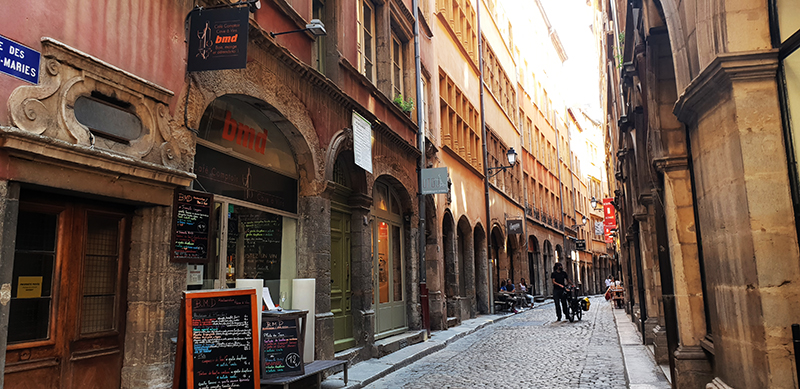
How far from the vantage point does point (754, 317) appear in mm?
4180

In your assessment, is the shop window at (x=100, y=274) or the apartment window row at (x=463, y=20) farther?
the apartment window row at (x=463, y=20)

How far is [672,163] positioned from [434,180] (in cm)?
735

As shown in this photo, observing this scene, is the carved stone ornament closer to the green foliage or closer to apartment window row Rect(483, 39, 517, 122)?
the green foliage

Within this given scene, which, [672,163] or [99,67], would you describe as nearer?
[99,67]

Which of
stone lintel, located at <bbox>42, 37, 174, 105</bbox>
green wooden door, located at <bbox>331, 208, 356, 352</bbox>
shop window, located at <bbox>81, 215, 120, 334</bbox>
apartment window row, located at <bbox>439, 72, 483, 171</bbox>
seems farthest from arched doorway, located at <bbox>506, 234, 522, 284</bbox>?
shop window, located at <bbox>81, 215, 120, 334</bbox>

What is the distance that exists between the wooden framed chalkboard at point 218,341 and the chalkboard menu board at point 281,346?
0.61m

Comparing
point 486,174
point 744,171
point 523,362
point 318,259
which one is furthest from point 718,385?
point 486,174

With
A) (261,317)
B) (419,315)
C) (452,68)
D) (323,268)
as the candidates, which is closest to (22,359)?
(261,317)

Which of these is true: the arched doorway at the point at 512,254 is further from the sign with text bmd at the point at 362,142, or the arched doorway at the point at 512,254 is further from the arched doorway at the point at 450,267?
the sign with text bmd at the point at 362,142

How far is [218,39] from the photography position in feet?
19.3

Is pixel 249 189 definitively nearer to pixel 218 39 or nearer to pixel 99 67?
pixel 218 39

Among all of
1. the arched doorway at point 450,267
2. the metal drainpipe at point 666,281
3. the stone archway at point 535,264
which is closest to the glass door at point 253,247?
the metal drainpipe at point 666,281

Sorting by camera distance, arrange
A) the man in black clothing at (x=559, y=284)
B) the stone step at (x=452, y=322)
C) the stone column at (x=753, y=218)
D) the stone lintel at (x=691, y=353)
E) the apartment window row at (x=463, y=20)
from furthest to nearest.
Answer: the apartment window row at (x=463, y=20) → the man in black clothing at (x=559, y=284) → the stone step at (x=452, y=322) → the stone lintel at (x=691, y=353) → the stone column at (x=753, y=218)

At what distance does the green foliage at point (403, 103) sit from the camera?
13.1 metres
